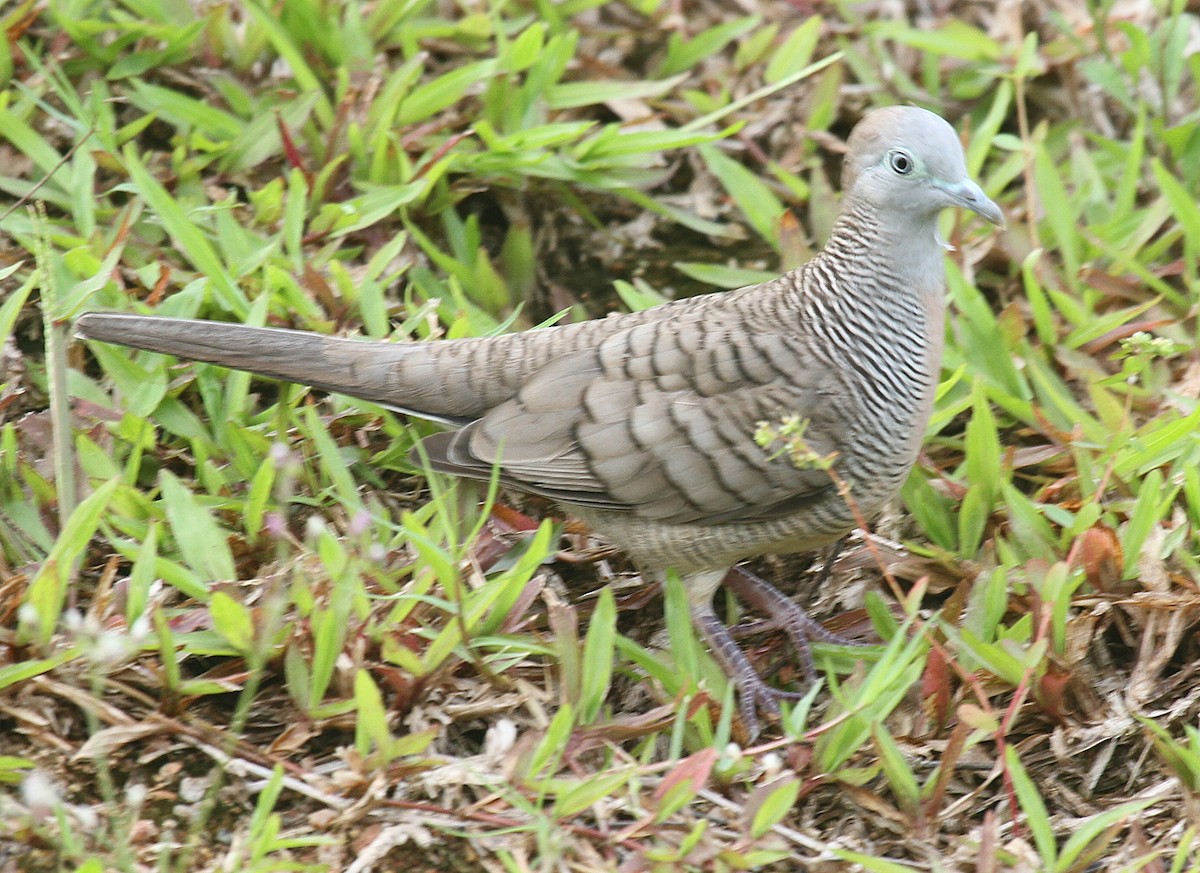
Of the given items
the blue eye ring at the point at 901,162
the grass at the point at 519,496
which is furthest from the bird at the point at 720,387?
the grass at the point at 519,496

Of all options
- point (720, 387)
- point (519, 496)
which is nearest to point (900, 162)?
point (720, 387)

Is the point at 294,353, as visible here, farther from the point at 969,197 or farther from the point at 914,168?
the point at 969,197

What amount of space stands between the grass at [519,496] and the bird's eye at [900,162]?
2.42 ft

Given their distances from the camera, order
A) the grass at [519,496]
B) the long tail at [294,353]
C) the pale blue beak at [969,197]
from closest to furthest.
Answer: the grass at [519,496] → the pale blue beak at [969,197] → the long tail at [294,353]

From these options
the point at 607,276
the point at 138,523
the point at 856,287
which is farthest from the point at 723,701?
the point at 607,276

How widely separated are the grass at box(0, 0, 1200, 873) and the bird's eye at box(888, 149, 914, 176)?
0.74 meters

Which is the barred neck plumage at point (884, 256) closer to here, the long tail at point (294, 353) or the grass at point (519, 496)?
the grass at point (519, 496)

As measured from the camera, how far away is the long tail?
12.3 ft

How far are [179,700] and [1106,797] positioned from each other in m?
2.24

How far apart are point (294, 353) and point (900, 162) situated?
1694 mm

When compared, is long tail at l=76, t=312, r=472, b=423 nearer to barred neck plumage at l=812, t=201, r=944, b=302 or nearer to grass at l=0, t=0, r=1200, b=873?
grass at l=0, t=0, r=1200, b=873

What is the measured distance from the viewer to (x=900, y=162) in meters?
3.70

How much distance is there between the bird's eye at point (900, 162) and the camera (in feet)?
12.1

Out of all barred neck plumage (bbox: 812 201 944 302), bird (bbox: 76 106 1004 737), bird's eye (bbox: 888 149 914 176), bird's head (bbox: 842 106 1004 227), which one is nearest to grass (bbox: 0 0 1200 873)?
bird (bbox: 76 106 1004 737)
